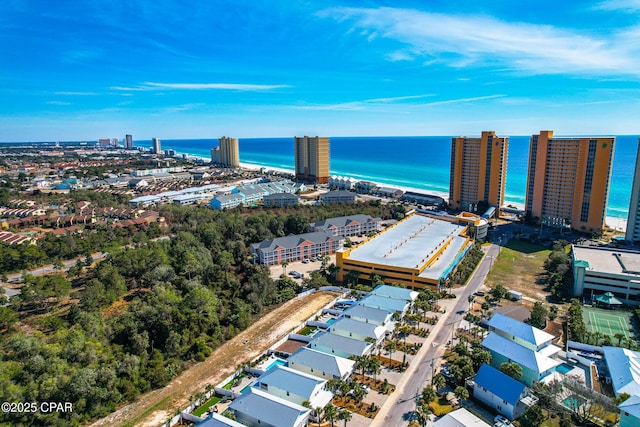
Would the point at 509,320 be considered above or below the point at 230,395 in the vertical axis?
above

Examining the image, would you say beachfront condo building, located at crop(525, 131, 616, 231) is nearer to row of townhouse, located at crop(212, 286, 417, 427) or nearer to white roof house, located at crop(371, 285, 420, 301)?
white roof house, located at crop(371, 285, 420, 301)

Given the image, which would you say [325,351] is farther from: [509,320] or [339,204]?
[339,204]

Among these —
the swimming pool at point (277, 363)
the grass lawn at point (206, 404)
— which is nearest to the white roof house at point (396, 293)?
the swimming pool at point (277, 363)

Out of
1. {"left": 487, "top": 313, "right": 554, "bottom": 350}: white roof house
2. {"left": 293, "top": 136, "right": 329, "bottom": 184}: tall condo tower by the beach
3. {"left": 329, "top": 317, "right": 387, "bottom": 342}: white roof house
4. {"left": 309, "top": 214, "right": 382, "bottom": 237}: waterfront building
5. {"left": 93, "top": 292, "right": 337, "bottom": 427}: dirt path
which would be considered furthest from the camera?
{"left": 293, "top": 136, "right": 329, "bottom": 184}: tall condo tower by the beach

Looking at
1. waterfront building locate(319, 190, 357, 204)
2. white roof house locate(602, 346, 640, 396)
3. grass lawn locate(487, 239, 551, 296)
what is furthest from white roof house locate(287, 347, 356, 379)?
waterfront building locate(319, 190, 357, 204)

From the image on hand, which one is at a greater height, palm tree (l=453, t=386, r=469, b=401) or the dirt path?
palm tree (l=453, t=386, r=469, b=401)

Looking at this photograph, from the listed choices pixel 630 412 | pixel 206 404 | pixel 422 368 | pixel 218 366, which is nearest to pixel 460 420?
pixel 422 368

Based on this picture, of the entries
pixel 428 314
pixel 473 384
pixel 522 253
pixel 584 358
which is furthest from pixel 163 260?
pixel 522 253
